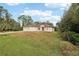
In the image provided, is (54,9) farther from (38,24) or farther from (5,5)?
(5,5)

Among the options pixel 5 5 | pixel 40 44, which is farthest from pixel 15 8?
pixel 40 44

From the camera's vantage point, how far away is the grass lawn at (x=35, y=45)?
266 cm

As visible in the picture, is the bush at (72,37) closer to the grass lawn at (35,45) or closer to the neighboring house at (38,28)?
the grass lawn at (35,45)

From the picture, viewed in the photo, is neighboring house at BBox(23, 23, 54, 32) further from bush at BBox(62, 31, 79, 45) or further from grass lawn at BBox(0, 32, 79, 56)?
bush at BBox(62, 31, 79, 45)

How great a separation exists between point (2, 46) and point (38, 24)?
459 mm

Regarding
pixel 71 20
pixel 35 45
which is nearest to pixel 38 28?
pixel 35 45

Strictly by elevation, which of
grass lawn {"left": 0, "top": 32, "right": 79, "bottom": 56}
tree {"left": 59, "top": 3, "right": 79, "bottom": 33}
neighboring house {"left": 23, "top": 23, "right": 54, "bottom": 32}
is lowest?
grass lawn {"left": 0, "top": 32, "right": 79, "bottom": 56}

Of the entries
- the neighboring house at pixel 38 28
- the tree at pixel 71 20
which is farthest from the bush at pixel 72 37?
the neighboring house at pixel 38 28

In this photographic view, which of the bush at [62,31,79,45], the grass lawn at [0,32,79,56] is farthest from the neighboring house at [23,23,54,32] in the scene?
the bush at [62,31,79,45]

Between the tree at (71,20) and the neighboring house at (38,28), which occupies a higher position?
the tree at (71,20)

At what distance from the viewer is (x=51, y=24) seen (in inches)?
107

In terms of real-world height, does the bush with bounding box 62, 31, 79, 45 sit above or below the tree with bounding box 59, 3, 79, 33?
below

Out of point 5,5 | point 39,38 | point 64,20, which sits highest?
point 5,5

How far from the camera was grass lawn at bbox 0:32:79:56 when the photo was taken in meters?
2.66
